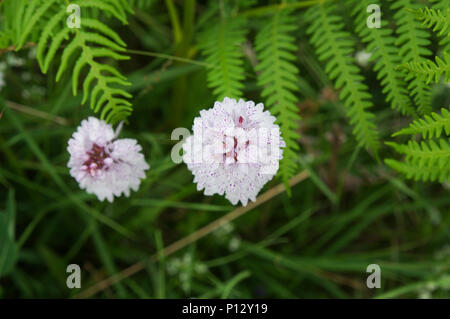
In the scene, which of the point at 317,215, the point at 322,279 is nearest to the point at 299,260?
the point at 322,279

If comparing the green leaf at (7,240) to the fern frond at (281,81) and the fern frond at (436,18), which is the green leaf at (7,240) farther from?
the fern frond at (436,18)

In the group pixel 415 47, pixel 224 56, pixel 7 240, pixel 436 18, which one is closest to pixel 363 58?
pixel 415 47

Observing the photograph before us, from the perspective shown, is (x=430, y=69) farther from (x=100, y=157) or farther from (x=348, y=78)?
(x=100, y=157)

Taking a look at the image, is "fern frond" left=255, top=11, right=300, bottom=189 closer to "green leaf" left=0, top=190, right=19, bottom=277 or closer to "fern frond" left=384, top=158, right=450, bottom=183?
"fern frond" left=384, top=158, right=450, bottom=183

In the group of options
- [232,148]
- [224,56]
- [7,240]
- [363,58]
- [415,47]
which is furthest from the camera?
[363,58]

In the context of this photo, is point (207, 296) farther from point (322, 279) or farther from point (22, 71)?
point (22, 71)
